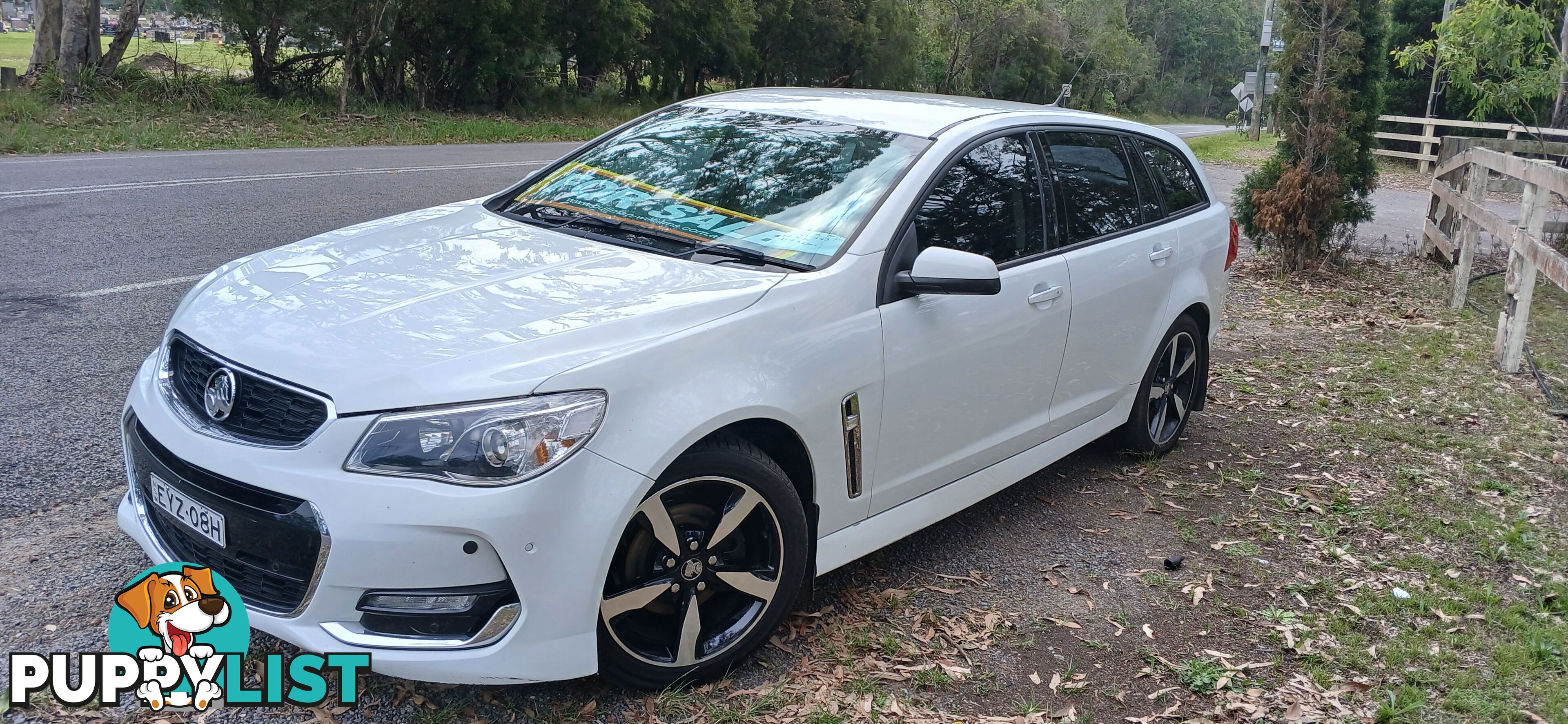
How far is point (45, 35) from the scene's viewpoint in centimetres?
1866

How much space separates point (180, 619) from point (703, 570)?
140cm

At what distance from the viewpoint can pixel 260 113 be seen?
739 inches

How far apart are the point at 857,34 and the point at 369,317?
3726 cm

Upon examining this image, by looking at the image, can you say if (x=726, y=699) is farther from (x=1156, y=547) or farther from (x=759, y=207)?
(x=1156, y=547)

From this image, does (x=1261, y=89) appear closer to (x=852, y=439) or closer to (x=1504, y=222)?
(x=1504, y=222)

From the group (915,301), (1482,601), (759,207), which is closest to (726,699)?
(915,301)

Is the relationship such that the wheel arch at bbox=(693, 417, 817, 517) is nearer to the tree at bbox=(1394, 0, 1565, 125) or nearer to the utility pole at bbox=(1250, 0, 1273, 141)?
the tree at bbox=(1394, 0, 1565, 125)

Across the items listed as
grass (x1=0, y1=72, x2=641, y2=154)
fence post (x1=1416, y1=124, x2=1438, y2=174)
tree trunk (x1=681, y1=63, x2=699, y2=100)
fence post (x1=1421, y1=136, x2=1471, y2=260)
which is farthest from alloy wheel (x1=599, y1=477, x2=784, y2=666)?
tree trunk (x1=681, y1=63, x2=699, y2=100)

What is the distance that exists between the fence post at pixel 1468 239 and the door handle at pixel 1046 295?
684 centimetres

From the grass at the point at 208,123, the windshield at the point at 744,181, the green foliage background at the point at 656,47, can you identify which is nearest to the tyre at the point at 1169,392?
the windshield at the point at 744,181

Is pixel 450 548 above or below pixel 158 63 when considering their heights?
below

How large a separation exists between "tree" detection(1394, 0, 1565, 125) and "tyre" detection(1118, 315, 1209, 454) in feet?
20.6

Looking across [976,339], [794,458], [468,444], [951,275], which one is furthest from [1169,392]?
[468,444]

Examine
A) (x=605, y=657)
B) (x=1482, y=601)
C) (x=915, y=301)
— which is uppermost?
(x=915, y=301)
